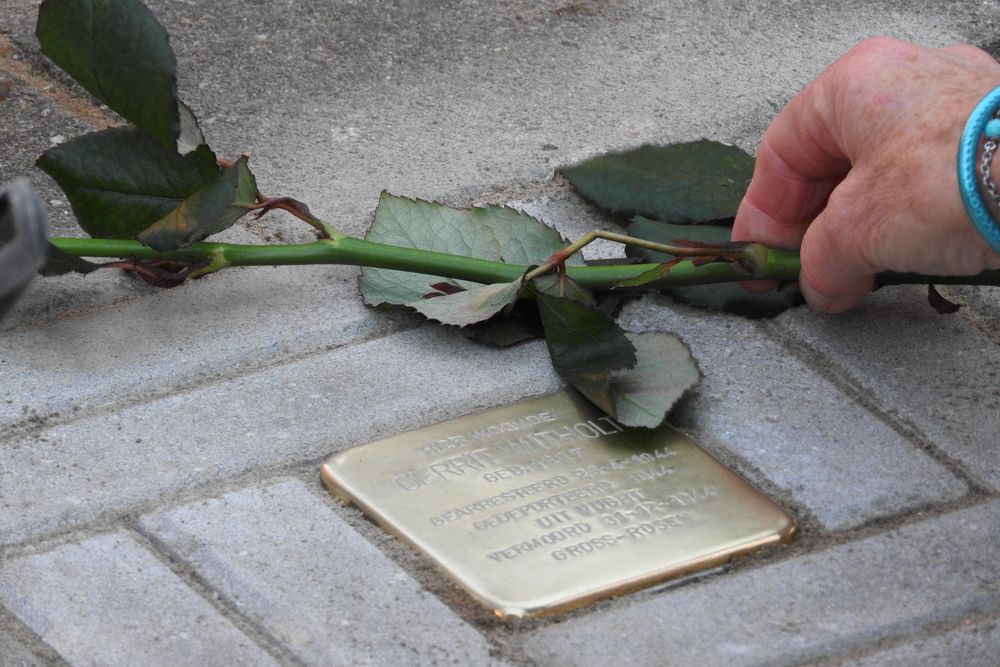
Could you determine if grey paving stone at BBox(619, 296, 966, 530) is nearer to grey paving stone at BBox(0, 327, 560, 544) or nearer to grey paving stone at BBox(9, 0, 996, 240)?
grey paving stone at BBox(0, 327, 560, 544)

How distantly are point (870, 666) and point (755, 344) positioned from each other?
478 millimetres

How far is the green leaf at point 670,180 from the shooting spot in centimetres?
164

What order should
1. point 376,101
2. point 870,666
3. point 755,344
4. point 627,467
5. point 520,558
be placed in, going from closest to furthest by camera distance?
point 870,666 → point 520,558 → point 627,467 → point 755,344 → point 376,101

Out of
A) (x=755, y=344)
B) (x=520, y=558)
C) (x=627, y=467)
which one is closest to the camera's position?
(x=520, y=558)

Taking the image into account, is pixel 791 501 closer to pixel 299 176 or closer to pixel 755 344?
pixel 755 344

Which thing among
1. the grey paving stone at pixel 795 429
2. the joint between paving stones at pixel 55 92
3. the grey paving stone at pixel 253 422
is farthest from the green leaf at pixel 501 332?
the joint between paving stones at pixel 55 92

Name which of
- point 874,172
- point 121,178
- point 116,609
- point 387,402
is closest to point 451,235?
point 387,402

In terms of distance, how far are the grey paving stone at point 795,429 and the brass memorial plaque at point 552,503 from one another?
0.05 metres

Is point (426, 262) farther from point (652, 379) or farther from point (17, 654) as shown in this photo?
point (17, 654)

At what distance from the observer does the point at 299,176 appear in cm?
176

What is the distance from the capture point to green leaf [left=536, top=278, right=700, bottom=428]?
4.40ft

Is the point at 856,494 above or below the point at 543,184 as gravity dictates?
below

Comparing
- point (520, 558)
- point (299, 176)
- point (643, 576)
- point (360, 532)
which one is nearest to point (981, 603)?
point (643, 576)

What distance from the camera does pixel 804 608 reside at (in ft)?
3.79
